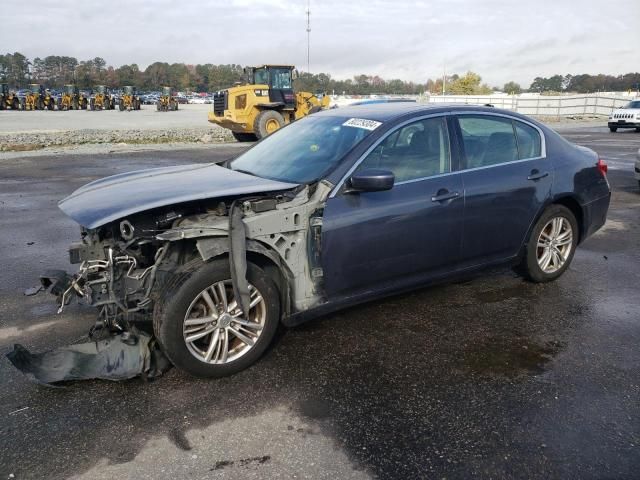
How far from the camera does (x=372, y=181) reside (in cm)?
348

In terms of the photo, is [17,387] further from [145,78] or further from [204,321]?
[145,78]

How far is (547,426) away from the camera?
2.86 meters

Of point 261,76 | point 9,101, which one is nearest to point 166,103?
point 9,101

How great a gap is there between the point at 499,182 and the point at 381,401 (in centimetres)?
216

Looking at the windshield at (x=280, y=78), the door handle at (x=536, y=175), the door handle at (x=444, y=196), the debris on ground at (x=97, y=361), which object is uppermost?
the windshield at (x=280, y=78)

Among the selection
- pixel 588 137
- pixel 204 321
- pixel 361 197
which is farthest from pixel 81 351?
pixel 588 137

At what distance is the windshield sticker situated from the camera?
3951mm

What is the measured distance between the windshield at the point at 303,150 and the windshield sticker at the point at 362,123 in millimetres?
33

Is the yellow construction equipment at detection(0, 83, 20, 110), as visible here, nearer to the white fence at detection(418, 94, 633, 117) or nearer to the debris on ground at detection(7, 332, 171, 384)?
the white fence at detection(418, 94, 633, 117)

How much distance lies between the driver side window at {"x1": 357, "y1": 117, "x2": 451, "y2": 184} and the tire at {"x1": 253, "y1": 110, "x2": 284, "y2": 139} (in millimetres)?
15751

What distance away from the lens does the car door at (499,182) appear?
4.20 meters

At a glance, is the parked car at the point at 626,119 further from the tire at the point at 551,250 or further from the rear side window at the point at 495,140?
the rear side window at the point at 495,140

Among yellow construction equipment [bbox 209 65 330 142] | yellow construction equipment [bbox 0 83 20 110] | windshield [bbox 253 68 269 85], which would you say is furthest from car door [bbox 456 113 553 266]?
yellow construction equipment [bbox 0 83 20 110]

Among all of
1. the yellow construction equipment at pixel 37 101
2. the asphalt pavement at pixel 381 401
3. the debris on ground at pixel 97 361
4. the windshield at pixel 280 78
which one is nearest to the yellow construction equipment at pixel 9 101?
the yellow construction equipment at pixel 37 101
